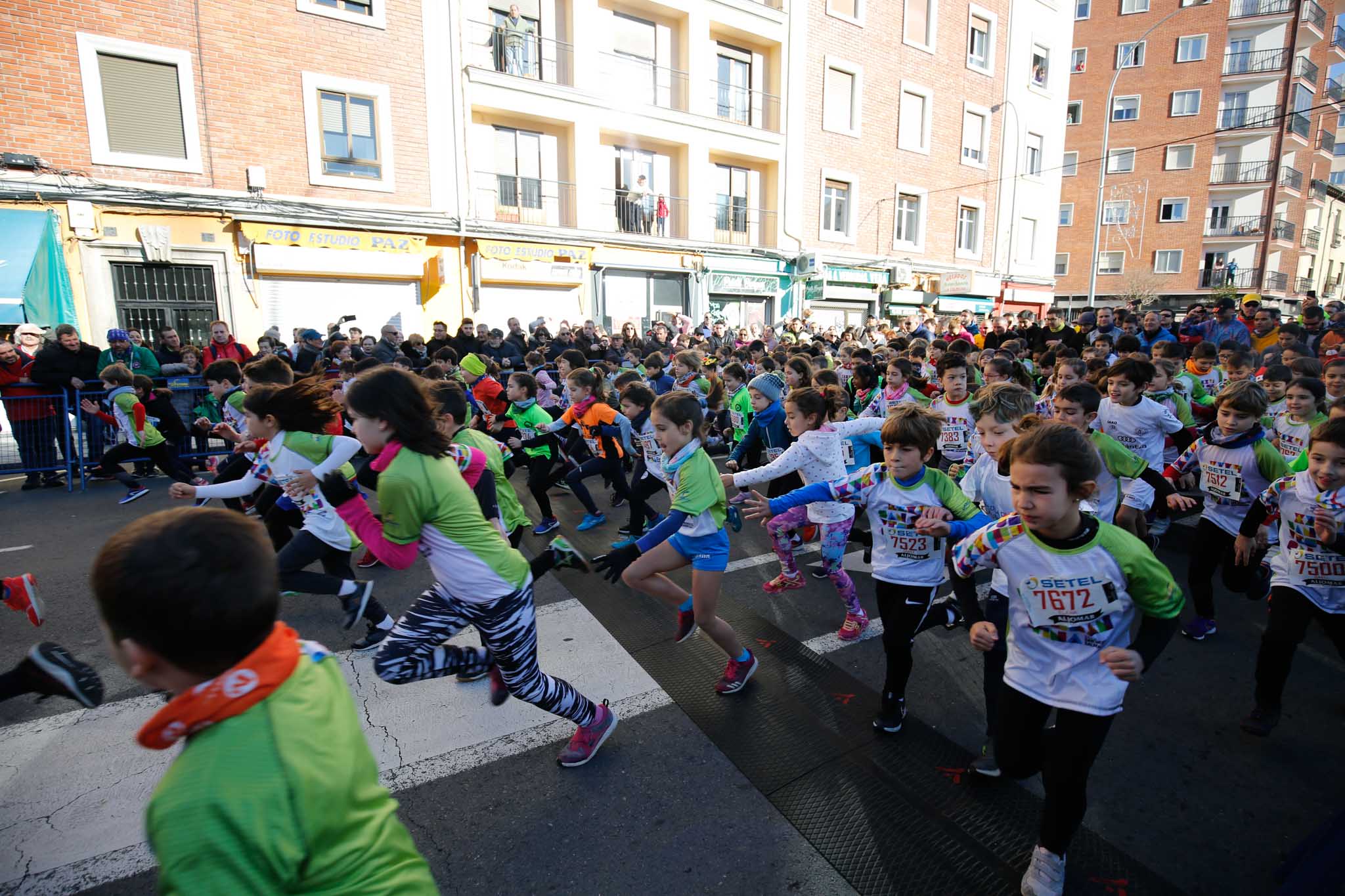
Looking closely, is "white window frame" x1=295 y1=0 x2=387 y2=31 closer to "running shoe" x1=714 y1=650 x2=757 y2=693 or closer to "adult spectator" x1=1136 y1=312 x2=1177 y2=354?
"adult spectator" x1=1136 y1=312 x2=1177 y2=354

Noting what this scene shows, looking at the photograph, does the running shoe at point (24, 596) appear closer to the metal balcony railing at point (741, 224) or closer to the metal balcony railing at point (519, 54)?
the metal balcony railing at point (519, 54)

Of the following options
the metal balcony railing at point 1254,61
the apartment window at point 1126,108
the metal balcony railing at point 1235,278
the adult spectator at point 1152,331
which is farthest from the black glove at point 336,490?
the metal balcony railing at point 1254,61

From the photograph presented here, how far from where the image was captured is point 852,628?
436 centimetres

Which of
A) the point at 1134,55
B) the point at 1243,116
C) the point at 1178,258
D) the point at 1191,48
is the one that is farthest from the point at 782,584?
the point at 1243,116

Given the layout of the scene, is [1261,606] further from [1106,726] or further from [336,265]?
[336,265]

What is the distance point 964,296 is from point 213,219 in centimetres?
2637

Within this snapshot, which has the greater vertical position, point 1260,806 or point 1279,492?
point 1279,492

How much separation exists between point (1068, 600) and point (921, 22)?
29.8 meters

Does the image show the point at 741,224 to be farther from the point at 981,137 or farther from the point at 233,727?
the point at 233,727

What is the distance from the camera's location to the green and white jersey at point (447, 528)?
8.76ft

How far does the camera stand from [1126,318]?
A: 1258 centimetres

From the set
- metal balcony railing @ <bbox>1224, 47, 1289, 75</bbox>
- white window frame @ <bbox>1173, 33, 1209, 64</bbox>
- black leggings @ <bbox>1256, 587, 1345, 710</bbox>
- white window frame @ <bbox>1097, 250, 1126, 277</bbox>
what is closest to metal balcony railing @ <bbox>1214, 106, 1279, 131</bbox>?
metal balcony railing @ <bbox>1224, 47, 1289, 75</bbox>

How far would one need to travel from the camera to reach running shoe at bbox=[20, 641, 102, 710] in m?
2.64

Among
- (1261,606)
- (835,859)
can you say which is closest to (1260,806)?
(835,859)
